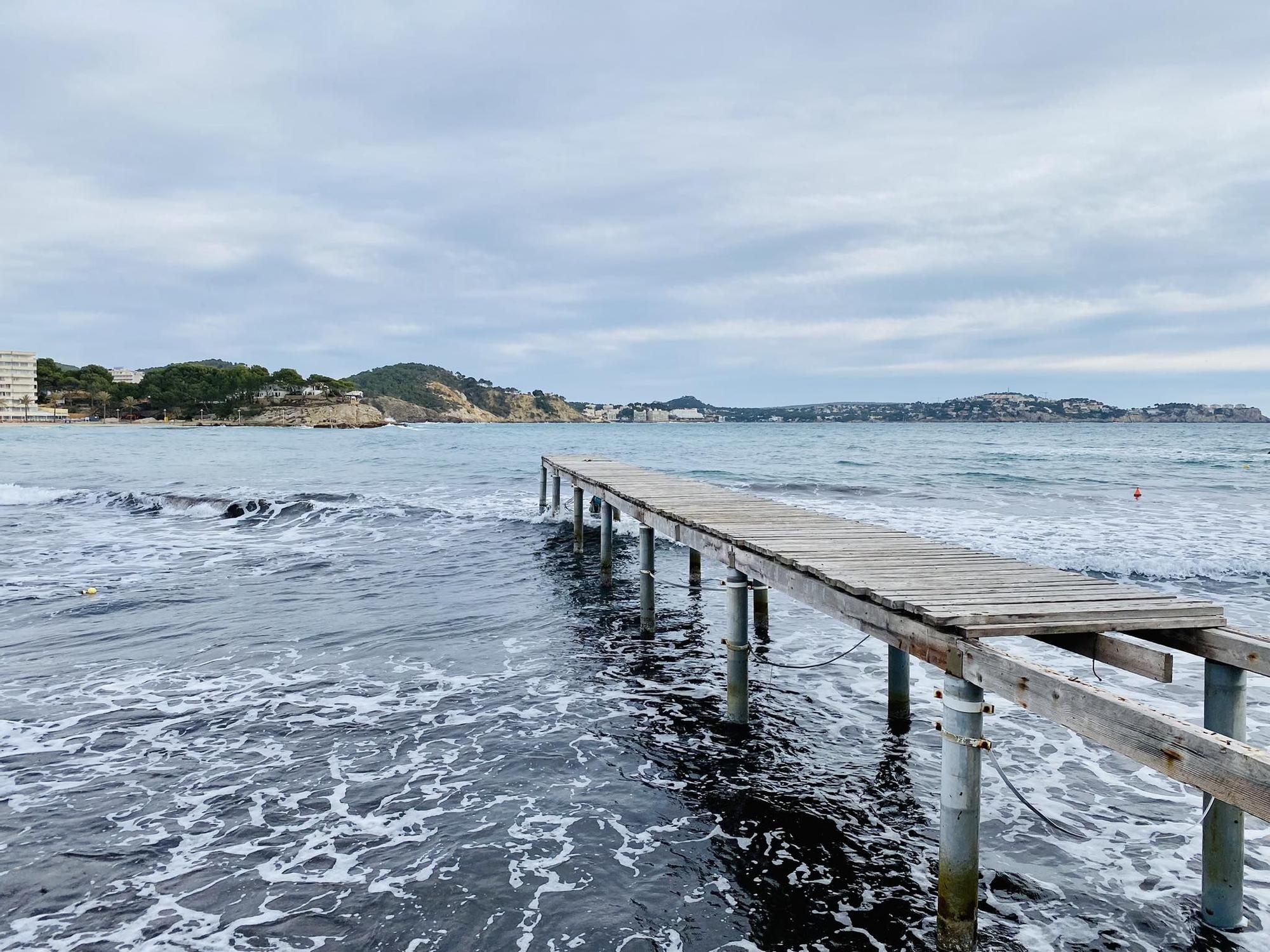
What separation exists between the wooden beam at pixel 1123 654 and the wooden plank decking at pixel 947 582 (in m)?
0.12

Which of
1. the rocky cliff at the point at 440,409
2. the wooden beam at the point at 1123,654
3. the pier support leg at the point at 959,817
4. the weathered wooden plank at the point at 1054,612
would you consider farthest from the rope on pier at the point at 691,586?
the rocky cliff at the point at 440,409

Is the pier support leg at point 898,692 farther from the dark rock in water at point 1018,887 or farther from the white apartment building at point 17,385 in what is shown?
the white apartment building at point 17,385

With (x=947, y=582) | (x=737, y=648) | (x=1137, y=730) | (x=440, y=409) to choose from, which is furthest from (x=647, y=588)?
(x=440, y=409)

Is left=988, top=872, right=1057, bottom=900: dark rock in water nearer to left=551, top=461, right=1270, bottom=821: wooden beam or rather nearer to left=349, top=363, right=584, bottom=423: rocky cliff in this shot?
left=551, top=461, right=1270, bottom=821: wooden beam

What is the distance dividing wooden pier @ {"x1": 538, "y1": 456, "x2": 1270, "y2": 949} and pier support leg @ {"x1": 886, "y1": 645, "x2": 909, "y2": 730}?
1.12 m

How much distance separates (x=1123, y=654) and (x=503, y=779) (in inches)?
177

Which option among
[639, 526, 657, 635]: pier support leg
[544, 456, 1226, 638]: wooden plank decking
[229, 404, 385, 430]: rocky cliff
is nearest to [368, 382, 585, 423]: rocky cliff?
[229, 404, 385, 430]: rocky cliff

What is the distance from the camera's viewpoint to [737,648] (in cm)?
710

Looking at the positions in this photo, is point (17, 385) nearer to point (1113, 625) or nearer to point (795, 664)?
point (795, 664)

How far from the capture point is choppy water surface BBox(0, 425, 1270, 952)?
4516mm

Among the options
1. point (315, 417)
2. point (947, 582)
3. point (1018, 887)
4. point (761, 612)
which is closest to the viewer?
point (1018, 887)

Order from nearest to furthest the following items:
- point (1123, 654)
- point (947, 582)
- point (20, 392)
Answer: point (1123, 654), point (947, 582), point (20, 392)

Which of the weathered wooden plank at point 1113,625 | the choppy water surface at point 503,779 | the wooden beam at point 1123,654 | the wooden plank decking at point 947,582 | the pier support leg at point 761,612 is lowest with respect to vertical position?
the choppy water surface at point 503,779

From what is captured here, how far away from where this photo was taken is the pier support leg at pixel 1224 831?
161 inches
